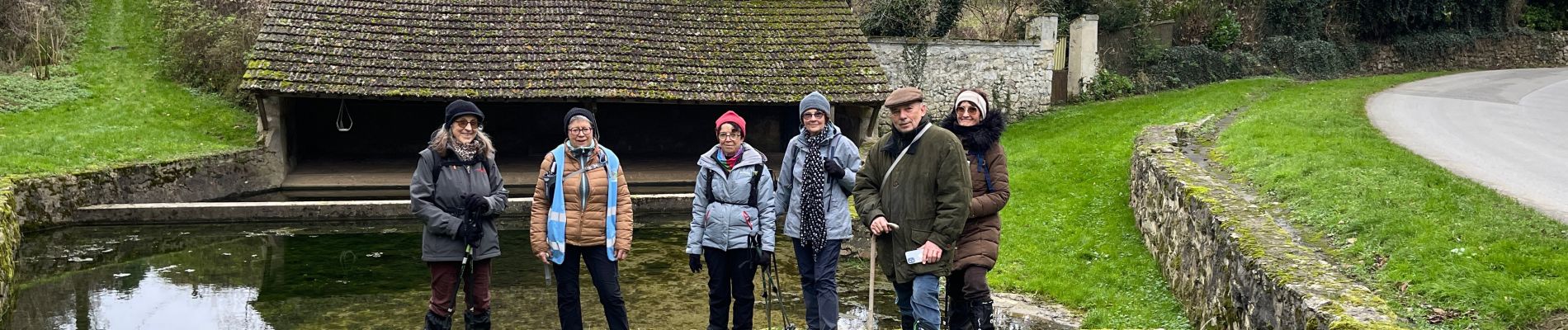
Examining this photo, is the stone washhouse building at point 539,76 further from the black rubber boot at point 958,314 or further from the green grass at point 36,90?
the black rubber boot at point 958,314

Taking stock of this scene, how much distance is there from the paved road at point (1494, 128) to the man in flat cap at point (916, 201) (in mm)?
4358

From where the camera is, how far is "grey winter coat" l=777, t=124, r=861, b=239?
21.1 ft

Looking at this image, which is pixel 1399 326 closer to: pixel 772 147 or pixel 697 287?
pixel 697 287

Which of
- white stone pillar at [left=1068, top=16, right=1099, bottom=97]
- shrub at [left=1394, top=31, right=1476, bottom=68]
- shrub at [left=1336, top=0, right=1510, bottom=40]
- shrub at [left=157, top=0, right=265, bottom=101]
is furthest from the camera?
shrub at [left=1394, top=31, right=1476, bottom=68]

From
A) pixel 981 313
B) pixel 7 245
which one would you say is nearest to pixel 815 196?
pixel 981 313

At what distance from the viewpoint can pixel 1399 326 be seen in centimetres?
512

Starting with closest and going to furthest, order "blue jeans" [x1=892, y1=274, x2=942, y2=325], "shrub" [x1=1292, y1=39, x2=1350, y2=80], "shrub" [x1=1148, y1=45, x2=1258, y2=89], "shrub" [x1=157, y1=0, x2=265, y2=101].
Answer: "blue jeans" [x1=892, y1=274, x2=942, y2=325], "shrub" [x1=157, y1=0, x2=265, y2=101], "shrub" [x1=1148, y1=45, x2=1258, y2=89], "shrub" [x1=1292, y1=39, x2=1350, y2=80]

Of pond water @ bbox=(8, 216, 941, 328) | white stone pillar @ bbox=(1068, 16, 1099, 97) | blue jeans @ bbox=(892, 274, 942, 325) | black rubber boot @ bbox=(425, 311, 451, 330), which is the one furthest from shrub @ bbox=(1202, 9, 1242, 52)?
black rubber boot @ bbox=(425, 311, 451, 330)

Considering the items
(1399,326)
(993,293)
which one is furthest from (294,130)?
(1399,326)

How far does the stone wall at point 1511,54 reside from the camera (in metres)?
29.6

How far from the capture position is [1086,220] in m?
11.9

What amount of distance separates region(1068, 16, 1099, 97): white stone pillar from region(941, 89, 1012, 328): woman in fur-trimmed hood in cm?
1841

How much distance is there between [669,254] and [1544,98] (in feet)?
55.6

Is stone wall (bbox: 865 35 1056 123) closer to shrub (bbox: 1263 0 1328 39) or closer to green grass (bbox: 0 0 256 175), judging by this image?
shrub (bbox: 1263 0 1328 39)
